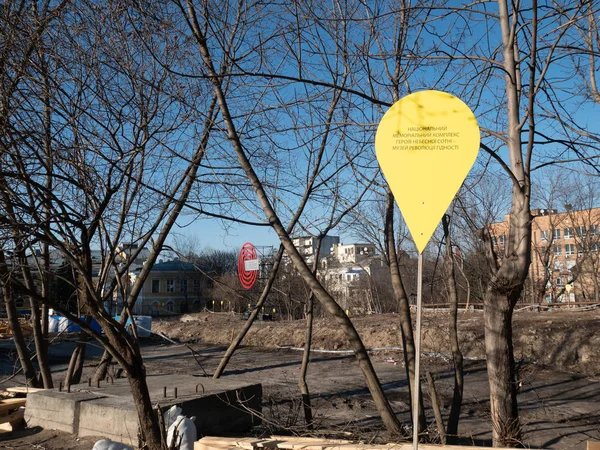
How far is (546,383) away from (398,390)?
3.35 metres

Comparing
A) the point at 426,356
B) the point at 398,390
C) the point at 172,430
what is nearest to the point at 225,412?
the point at 172,430

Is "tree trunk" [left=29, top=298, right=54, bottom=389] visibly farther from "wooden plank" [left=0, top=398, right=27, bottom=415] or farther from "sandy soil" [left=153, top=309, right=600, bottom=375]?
"sandy soil" [left=153, top=309, right=600, bottom=375]

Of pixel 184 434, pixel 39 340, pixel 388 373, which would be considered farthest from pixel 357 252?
pixel 184 434

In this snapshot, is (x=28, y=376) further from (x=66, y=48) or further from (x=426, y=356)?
(x=426, y=356)

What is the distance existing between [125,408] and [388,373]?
29.7ft

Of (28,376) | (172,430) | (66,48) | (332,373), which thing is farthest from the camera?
(332,373)

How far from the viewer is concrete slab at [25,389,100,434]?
644cm

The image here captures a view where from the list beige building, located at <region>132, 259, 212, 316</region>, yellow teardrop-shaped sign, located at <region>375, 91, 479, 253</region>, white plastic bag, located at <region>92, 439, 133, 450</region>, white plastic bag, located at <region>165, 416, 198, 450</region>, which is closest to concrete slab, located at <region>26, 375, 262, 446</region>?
white plastic bag, located at <region>165, 416, 198, 450</region>

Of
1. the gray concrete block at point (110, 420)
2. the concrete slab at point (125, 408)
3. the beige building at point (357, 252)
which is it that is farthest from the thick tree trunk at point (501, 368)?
the gray concrete block at point (110, 420)

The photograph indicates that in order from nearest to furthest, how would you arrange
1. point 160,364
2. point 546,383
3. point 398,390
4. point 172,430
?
point 172,430, point 398,390, point 546,383, point 160,364

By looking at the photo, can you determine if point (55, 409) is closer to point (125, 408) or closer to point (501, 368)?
point (125, 408)

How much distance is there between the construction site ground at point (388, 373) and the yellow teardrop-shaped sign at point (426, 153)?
188cm

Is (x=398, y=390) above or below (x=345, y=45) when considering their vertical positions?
below

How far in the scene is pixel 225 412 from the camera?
668 cm
